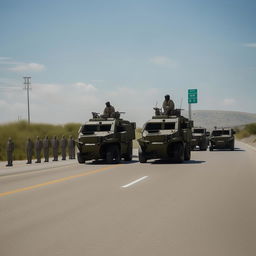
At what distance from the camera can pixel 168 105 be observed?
2216cm

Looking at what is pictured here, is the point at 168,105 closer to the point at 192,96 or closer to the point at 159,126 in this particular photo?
the point at 159,126

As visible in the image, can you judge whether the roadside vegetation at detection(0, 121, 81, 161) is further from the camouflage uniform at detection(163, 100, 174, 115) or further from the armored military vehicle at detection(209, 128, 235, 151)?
the armored military vehicle at detection(209, 128, 235, 151)

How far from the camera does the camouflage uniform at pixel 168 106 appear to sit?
864 inches

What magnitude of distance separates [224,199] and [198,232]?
10.4 ft

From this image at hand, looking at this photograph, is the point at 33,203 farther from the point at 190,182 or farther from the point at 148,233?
the point at 190,182

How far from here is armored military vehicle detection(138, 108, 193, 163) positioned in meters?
19.4

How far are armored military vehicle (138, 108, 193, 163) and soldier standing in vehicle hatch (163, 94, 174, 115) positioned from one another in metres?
0.73

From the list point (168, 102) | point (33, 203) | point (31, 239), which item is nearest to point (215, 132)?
point (168, 102)

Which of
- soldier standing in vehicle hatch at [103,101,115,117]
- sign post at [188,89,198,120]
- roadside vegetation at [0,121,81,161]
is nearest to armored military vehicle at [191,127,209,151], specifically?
soldier standing in vehicle hatch at [103,101,115,117]

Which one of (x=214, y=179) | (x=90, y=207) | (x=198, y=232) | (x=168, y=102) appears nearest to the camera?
(x=198, y=232)

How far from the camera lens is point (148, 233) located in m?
5.86

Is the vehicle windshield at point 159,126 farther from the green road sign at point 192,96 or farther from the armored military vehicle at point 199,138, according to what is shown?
the green road sign at point 192,96

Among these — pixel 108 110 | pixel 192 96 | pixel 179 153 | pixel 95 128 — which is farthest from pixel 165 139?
pixel 192 96

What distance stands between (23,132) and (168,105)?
18158 millimetres
